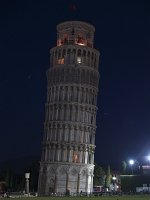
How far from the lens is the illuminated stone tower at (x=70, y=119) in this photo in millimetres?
113250

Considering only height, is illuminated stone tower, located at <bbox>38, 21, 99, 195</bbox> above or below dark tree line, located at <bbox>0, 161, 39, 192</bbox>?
above

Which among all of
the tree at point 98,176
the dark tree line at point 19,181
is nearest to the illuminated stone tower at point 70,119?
the dark tree line at point 19,181

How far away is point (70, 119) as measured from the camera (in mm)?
114938

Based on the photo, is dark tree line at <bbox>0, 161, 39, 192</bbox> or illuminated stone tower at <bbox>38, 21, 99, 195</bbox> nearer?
illuminated stone tower at <bbox>38, 21, 99, 195</bbox>

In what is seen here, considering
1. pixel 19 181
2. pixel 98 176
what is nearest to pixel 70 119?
pixel 19 181

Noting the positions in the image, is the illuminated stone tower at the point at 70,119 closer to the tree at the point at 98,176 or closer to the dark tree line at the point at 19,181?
the dark tree line at the point at 19,181

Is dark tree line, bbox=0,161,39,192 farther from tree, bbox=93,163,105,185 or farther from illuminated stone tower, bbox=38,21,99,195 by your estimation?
tree, bbox=93,163,105,185

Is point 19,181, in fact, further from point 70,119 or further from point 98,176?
point 70,119

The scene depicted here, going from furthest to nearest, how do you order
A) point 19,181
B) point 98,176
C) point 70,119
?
point 98,176
point 19,181
point 70,119

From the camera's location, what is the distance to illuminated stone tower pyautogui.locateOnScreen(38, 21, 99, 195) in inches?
4459

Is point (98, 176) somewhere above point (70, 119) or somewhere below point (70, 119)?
below

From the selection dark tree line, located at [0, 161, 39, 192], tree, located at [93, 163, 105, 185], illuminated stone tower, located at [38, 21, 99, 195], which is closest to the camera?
illuminated stone tower, located at [38, 21, 99, 195]

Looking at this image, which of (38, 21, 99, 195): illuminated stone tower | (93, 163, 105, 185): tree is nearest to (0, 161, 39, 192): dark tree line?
(38, 21, 99, 195): illuminated stone tower

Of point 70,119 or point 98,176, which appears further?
point 98,176
